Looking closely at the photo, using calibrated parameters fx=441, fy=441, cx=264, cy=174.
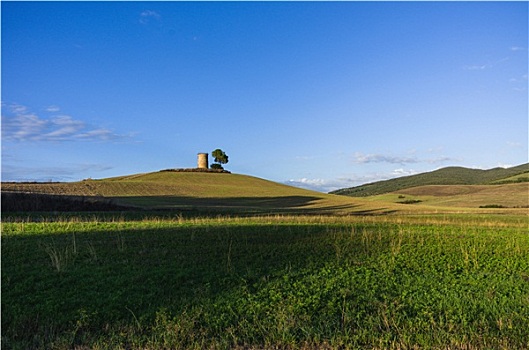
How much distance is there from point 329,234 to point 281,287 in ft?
28.7

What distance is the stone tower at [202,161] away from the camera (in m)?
114

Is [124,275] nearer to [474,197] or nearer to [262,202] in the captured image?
[262,202]

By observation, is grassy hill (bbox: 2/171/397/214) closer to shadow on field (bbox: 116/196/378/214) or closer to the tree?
shadow on field (bbox: 116/196/378/214)

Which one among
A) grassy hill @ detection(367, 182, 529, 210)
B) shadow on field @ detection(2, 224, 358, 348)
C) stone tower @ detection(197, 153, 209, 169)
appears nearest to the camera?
shadow on field @ detection(2, 224, 358, 348)

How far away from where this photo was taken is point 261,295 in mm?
11469

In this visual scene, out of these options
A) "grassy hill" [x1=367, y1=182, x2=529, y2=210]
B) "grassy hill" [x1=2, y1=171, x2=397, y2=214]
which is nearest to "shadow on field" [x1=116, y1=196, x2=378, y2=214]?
"grassy hill" [x1=2, y1=171, x2=397, y2=214]

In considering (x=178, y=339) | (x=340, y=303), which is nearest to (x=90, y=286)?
(x=178, y=339)

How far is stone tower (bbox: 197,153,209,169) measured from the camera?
375ft

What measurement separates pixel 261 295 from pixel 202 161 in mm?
105235

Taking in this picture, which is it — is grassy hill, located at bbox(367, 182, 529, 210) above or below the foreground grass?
above

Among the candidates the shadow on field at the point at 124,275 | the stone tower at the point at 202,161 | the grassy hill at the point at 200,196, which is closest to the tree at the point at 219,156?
the stone tower at the point at 202,161

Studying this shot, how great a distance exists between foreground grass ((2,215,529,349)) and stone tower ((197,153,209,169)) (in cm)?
9675

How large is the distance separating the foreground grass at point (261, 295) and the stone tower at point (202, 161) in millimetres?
96749

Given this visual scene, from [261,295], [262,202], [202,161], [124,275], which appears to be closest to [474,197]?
[262,202]
